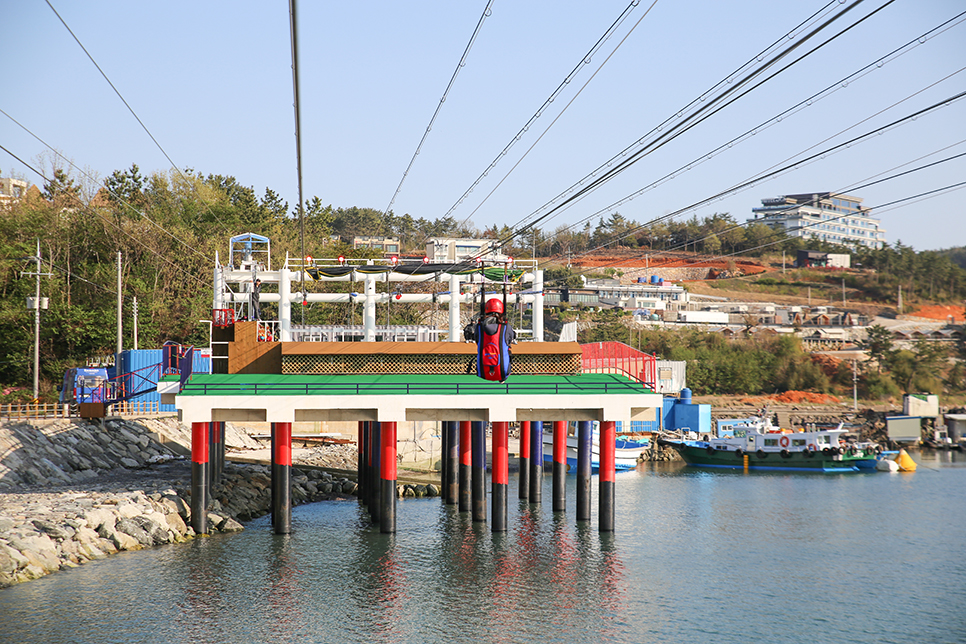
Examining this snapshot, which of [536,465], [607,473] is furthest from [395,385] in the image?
[536,465]

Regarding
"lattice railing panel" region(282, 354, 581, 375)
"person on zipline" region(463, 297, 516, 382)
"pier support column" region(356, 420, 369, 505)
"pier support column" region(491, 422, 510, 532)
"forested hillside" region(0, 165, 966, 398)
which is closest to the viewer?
"person on zipline" region(463, 297, 516, 382)

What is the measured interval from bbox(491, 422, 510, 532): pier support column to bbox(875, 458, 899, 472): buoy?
46820mm

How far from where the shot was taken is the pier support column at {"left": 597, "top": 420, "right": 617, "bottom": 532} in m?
32.8

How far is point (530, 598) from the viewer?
85.6ft

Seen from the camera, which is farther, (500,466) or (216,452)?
(216,452)

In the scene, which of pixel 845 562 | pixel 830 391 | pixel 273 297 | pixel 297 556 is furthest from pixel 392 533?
pixel 830 391

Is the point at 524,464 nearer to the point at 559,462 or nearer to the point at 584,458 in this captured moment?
the point at 559,462

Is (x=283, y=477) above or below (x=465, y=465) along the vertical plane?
above

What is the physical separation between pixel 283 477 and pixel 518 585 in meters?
10.8

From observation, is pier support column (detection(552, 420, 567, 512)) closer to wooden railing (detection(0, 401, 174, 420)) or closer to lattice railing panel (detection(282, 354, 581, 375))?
lattice railing panel (detection(282, 354, 581, 375))

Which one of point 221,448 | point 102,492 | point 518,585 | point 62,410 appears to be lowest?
point 518,585

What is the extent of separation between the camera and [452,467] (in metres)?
42.4

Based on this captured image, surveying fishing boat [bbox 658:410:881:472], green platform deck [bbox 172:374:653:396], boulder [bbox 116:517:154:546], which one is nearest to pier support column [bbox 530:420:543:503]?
green platform deck [bbox 172:374:653:396]

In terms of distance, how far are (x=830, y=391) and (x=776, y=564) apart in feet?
314
